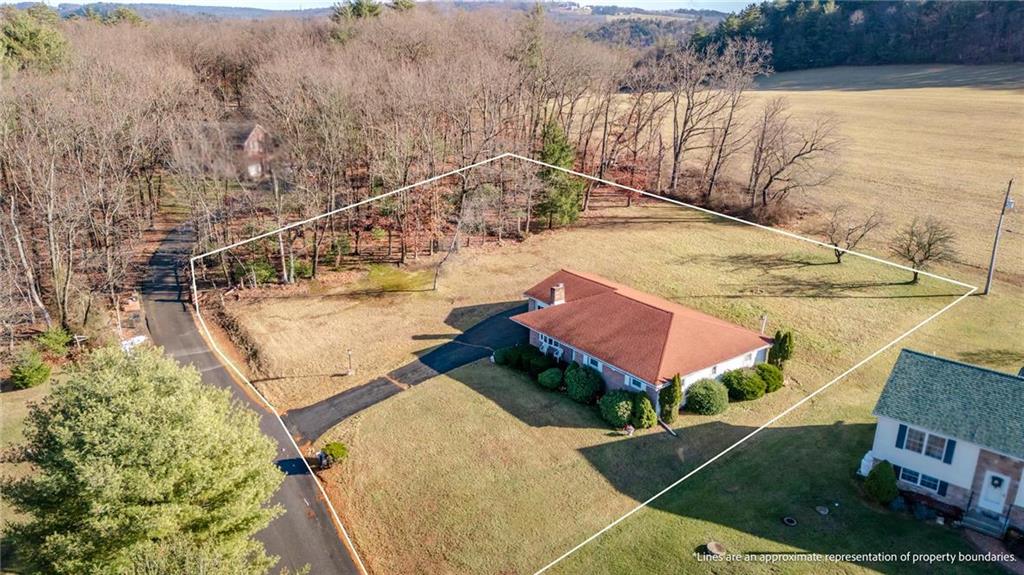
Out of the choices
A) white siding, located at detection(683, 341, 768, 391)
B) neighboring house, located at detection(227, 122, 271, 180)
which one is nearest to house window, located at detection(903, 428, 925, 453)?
white siding, located at detection(683, 341, 768, 391)

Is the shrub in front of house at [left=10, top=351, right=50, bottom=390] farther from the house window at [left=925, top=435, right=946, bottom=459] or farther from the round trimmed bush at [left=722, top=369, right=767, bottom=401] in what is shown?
the house window at [left=925, top=435, right=946, bottom=459]

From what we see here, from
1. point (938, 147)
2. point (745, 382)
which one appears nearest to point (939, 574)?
point (745, 382)

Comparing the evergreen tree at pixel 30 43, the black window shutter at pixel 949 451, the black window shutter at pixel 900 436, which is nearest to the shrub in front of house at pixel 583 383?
the black window shutter at pixel 900 436

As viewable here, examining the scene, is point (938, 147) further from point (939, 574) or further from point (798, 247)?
point (939, 574)

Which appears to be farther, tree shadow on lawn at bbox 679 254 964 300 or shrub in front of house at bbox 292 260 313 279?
shrub in front of house at bbox 292 260 313 279

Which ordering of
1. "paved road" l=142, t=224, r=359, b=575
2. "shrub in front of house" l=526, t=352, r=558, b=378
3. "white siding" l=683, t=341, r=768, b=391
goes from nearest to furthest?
1. "paved road" l=142, t=224, r=359, b=575
2. "white siding" l=683, t=341, r=768, b=391
3. "shrub in front of house" l=526, t=352, r=558, b=378
